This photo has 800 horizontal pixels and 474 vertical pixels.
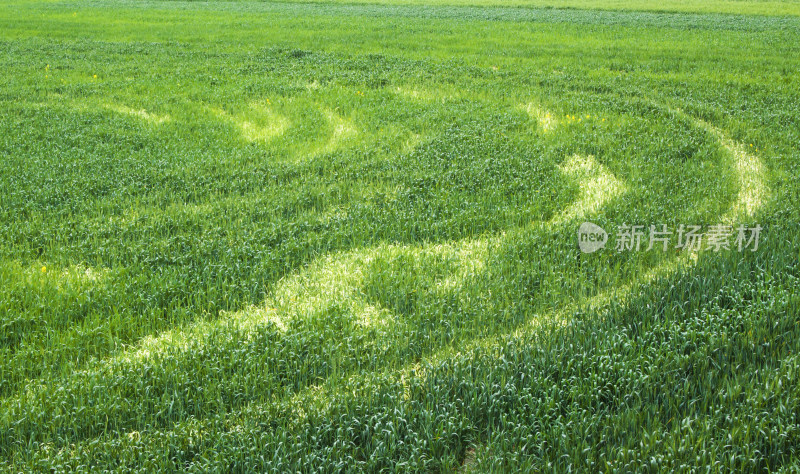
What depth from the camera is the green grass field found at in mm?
3791

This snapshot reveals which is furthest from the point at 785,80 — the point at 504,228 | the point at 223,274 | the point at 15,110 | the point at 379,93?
the point at 15,110

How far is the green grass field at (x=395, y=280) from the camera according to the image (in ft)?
12.4

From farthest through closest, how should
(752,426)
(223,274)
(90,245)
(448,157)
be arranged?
(448,157)
(90,245)
(223,274)
(752,426)

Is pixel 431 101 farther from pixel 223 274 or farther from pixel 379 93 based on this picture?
pixel 223 274

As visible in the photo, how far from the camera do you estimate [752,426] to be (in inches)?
144

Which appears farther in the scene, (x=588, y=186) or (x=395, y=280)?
(x=588, y=186)

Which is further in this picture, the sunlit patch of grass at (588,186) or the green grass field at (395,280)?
the sunlit patch of grass at (588,186)

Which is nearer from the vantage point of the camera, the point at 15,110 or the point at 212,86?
the point at 15,110

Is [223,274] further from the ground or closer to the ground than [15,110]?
closer to the ground

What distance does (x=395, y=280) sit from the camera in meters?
5.63

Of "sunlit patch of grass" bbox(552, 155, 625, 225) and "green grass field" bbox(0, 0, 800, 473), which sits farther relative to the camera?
"sunlit patch of grass" bbox(552, 155, 625, 225)

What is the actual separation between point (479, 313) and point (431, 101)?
313 inches

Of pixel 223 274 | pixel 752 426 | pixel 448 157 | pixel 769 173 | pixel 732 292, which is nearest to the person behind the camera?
pixel 752 426

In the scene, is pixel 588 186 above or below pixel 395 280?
above
